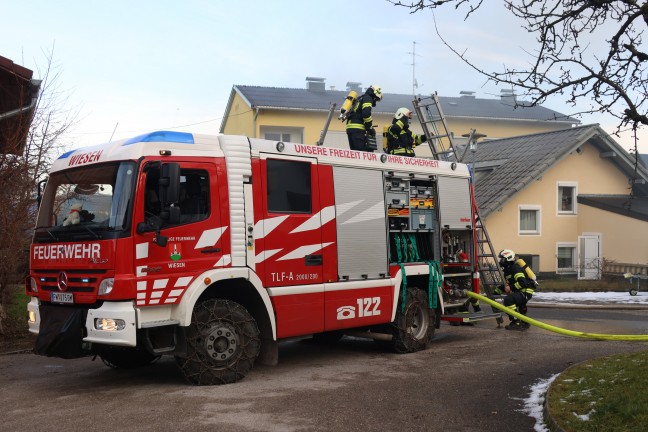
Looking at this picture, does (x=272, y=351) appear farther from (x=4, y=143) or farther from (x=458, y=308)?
(x=4, y=143)

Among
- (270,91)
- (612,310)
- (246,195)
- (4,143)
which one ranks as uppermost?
(270,91)

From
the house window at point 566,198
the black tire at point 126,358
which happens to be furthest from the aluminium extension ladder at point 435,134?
the house window at point 566,198

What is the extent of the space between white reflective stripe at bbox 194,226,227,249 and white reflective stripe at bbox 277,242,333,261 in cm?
97

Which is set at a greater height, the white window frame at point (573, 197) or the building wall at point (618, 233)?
the white window frame at point (573, 197)

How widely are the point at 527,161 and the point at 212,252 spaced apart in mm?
21680

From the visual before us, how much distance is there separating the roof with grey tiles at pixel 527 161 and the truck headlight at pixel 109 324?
63.1 feet

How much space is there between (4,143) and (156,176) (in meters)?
5.74

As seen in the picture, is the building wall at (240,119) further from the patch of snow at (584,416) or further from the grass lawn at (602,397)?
the patch of snow at (584,416)

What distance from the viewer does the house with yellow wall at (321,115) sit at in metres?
32.6

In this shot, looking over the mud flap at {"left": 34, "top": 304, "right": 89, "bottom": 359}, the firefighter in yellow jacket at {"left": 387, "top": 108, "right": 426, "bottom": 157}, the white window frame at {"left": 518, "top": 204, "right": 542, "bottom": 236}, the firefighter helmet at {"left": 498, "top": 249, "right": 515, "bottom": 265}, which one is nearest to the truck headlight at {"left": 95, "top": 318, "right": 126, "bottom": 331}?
the mud flap at {"left": 34, "top": 304, "right": 89, "bottom": 359}

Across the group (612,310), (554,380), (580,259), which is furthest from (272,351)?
(580,259)

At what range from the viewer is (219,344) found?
795cm

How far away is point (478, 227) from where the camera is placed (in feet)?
41.7

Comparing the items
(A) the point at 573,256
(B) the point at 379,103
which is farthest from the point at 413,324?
(B) the point at 379,103
